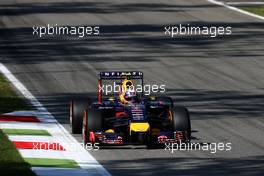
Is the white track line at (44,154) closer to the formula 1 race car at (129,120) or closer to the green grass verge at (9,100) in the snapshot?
the formula 1 race car at (129,120)

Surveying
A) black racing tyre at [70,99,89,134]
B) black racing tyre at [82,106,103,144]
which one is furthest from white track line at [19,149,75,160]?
black racing tyre at [70,99,89,134]

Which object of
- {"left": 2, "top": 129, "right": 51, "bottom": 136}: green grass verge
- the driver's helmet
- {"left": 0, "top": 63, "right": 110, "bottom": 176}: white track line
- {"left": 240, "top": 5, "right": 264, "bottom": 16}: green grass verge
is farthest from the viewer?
{"left": 240, "top": 5, "right": 264, "bottom": 16}: green grass verge

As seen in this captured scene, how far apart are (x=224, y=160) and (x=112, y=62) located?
14610 millimetres

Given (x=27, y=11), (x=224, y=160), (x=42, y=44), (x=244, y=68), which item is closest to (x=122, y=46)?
(x=42, y=44)

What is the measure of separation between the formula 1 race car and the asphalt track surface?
0.30 meters

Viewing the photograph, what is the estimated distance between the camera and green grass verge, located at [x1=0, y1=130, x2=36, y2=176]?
17.3 meters

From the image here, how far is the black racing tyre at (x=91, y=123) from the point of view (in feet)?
64.8

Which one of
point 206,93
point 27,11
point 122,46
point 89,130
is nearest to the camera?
point 89,130

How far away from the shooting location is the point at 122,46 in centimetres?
3647

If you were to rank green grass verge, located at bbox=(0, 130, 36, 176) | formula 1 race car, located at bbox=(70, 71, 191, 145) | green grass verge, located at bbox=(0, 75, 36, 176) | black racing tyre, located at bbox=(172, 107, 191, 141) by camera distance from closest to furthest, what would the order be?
green grass verge, located at bbox=(0, 130, 36, 176), green grass verge, located at bbox=(0, 75, 36, 176), formula 1 race car, located at bbox=(70, 71, 191, 145), black racing tyre, located at bbox=(172, 107, 191, 141)

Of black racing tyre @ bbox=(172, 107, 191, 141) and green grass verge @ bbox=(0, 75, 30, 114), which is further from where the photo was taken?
green grass verge @ bbox=(0, 75, 30, 114)

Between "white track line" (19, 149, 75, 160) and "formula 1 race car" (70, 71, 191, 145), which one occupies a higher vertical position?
"formula 1 race car" (70, 71, 191, 145)

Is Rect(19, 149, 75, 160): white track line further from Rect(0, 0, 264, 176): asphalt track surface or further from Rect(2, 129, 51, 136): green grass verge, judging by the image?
Rect(2, 129, 51, 136): green grass verge

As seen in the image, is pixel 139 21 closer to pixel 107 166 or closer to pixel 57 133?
pixel 57 133
